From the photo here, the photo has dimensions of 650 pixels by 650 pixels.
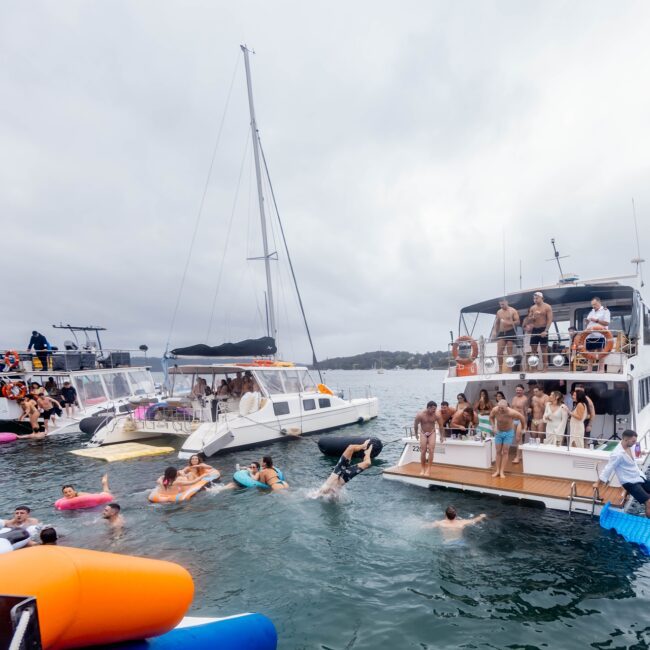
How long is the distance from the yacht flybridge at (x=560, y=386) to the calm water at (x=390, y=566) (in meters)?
0.63

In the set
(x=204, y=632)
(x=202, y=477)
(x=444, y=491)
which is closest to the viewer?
(x=204, y=632)

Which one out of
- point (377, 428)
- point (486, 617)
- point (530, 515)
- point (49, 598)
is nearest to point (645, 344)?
point (530, 515)

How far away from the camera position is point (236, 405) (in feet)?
64.5

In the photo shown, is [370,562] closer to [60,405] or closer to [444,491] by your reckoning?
[444,491]

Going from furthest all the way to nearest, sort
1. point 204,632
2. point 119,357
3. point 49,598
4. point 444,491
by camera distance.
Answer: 1. point 119,357
2. point 444,491
3. point 204,632
4. point 49,598

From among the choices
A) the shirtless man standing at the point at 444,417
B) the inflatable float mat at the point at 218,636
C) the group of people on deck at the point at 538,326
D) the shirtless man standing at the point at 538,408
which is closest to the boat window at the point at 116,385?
the shirtless man standing at the point at 444,417

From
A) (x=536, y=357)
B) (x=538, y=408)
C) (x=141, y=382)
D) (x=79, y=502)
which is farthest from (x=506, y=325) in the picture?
(x=141, y=382)

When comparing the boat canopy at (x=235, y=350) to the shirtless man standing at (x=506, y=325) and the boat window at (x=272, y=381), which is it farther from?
the shirtless man standing at (x=506, y=325)

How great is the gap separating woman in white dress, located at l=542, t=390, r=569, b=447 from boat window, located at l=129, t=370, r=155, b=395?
918 inches

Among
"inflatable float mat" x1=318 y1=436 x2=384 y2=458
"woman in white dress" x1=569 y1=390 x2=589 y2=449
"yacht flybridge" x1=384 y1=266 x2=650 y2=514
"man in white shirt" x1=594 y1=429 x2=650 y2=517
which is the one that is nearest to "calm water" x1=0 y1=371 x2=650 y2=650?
"yacht flybridge" x1=384 y1=266 x2=650 y2=514

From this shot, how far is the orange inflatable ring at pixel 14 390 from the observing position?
2355cm

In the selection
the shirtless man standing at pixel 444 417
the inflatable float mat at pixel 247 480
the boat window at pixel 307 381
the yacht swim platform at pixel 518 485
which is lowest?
the inflatable float mat at pixel 247 480

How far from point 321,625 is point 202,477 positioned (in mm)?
7209

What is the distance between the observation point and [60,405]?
23.6 metres
